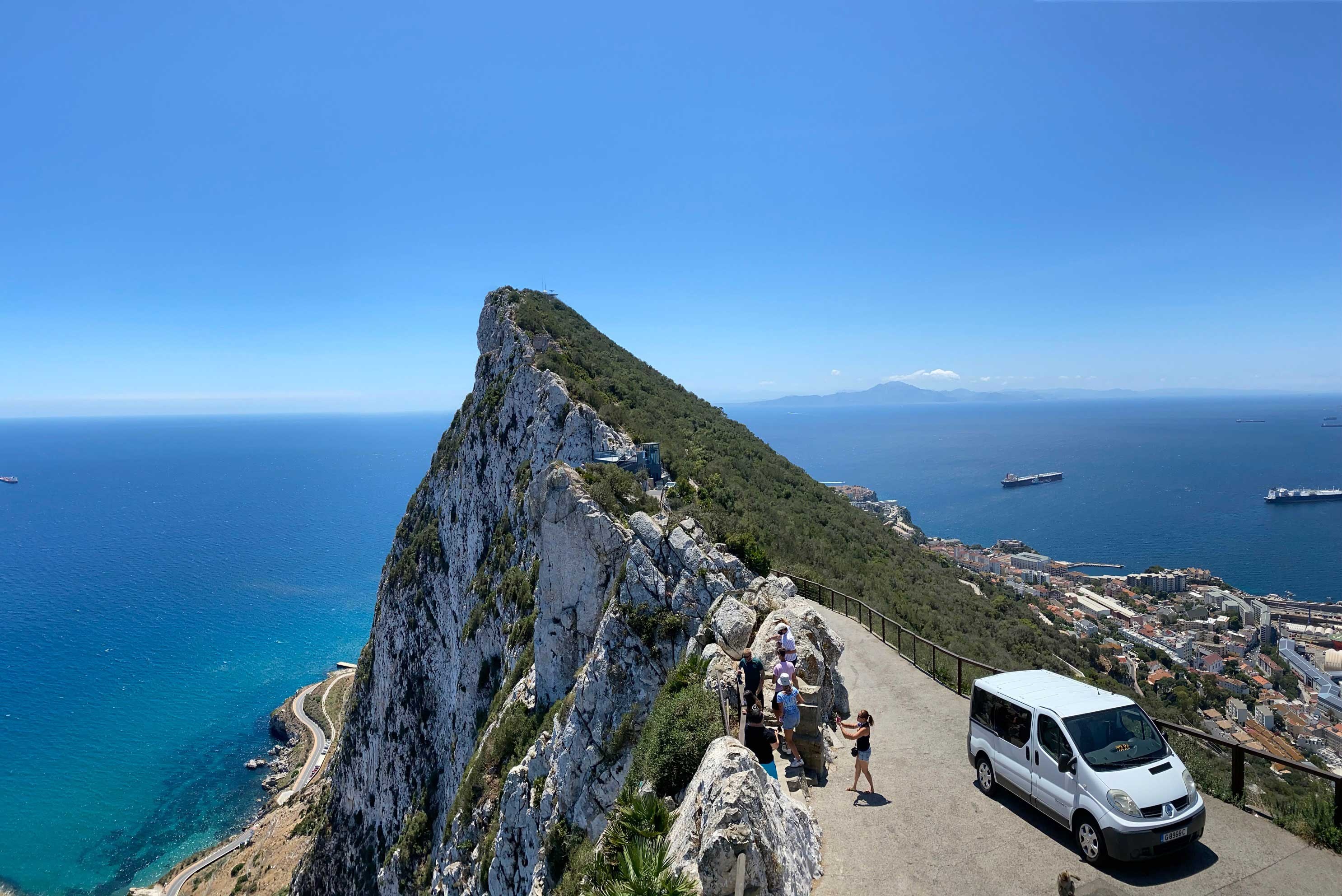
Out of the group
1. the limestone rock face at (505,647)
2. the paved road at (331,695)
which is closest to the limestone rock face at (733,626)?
the limestone rock face at (505,647)

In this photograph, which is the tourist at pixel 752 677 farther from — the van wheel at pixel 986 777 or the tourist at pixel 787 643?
the van wheel at pixel 986 777

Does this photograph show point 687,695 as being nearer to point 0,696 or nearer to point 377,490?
point 0,696

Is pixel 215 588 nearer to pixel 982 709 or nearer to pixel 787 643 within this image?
pixel 787 643

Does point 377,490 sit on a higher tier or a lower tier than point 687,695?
lower

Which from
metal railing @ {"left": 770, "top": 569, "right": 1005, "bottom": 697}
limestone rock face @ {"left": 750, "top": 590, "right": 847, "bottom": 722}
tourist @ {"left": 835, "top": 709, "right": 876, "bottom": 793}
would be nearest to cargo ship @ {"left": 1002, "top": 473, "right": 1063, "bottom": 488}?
metal railing @ {"left": 770, "top": 569, "right": 1005, "bottom": 697}

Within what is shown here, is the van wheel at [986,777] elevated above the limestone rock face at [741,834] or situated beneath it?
situated beneath

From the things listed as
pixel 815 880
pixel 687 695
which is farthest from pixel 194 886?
pixel 815 880
